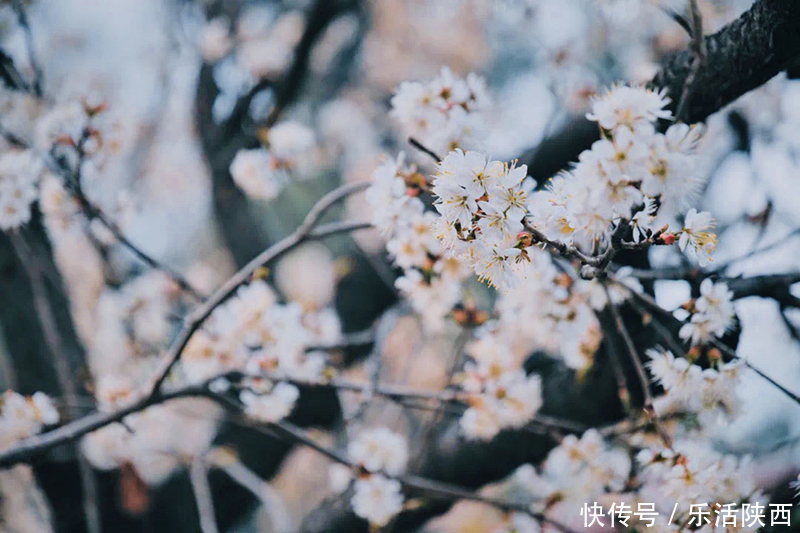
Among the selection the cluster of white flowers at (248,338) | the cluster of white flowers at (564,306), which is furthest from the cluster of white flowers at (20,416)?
the cluster of white flowers at (564,306)

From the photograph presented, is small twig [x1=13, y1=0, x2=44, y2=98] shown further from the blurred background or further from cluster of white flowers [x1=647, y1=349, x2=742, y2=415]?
cluster of white flowers [x1=647, y1=349, x2=742, y2=415]

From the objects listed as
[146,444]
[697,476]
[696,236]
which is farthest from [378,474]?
[696,236]

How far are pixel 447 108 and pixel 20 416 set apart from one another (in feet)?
4.78

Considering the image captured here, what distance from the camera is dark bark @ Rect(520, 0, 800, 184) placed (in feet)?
3.50

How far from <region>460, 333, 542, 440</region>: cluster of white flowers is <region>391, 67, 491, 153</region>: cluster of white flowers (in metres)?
0.67

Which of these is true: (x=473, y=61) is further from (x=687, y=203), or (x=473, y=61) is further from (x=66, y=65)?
(x=687, y=203)

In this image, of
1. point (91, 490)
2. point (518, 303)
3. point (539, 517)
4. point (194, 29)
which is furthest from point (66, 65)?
point (539, 517)

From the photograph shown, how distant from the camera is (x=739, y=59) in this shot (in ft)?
3.72

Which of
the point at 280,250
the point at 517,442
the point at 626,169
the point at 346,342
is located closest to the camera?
the point at 626,169

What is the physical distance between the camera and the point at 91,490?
1.91 meters

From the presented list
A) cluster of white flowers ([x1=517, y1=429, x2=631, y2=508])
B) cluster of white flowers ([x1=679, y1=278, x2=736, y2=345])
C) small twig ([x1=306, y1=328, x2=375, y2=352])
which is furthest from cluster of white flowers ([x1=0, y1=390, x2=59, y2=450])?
cluster of white flowers ([x1=679, y1=278, x2=736, y2=345])

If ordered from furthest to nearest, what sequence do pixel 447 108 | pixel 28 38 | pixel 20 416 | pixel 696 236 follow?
pixel 28 38 < pixel 20 416 < pixel 447 108 < pixel 696 236

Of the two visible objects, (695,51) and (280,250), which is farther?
(280,250)

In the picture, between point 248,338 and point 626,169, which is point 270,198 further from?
point 626,169
